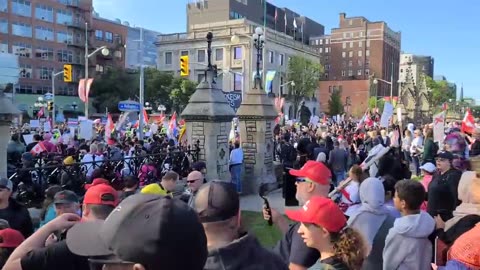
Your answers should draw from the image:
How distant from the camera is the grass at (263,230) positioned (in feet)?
29.0

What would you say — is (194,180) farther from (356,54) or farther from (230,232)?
(356,54)

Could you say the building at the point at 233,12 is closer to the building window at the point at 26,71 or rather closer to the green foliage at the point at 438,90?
the green foliage at the point at 438,90

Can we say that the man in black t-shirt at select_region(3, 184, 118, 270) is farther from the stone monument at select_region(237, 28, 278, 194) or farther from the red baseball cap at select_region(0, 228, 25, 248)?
the stone monument at select_region(237, 28, 278, 194)

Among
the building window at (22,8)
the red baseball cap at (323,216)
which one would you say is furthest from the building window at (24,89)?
the red baseball cap at (323,216)

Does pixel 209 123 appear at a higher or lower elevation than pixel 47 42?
lower

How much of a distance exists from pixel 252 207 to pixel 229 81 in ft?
226

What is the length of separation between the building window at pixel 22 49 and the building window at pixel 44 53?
47.8 inches

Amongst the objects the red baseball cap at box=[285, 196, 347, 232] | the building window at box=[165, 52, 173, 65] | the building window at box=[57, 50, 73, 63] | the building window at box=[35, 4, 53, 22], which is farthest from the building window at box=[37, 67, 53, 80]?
the red baseball cap at box=[285, 196, 347, 232]

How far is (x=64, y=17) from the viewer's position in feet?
248

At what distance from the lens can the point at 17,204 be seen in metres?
5.36

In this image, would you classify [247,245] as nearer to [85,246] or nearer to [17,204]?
[85,246]

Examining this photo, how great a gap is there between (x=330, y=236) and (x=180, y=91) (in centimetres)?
6830

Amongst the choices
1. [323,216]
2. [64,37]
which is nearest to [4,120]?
[323,216]

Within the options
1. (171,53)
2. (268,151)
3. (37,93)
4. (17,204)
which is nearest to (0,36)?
(37,93)
